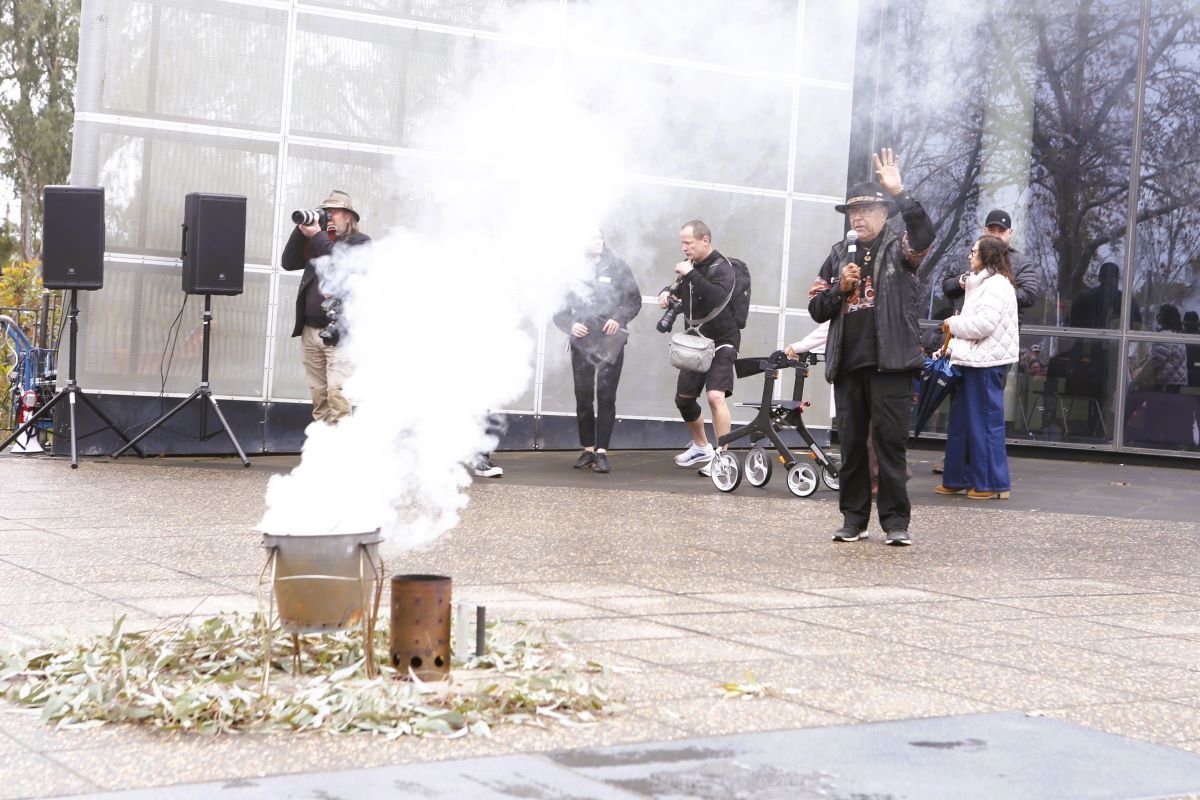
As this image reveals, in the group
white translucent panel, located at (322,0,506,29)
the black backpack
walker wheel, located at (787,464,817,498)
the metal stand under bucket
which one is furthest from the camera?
white translucent panel, located at (322,0,506,29)

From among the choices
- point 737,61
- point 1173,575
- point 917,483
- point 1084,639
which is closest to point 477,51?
point 737,61

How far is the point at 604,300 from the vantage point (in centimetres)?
1223

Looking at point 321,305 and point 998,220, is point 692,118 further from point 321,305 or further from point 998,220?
point 321,305

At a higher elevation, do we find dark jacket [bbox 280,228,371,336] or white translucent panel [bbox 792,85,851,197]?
white translucent panel [bbox 792,85,851,197]

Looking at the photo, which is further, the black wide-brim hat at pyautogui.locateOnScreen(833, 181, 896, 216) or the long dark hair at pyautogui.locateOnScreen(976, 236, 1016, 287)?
the long dark hair at pyautogui.locateOnScreen(976, 236, 1016, 287)

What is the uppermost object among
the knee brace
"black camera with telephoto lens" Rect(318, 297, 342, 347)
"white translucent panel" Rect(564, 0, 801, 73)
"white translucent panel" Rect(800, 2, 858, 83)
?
"white translucent panel" Rect(800, 2, 858, 83)

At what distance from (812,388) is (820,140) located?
8.87ft

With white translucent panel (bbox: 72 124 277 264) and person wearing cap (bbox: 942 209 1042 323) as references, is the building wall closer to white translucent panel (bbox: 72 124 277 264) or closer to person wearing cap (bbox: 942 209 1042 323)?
white translucent panel (bbox: 72 124 277 264)

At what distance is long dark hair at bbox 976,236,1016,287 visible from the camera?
11102 millimetres

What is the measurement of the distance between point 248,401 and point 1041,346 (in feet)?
28.8

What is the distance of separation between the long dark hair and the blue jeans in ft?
2.49

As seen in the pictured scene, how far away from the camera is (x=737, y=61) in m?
14.3

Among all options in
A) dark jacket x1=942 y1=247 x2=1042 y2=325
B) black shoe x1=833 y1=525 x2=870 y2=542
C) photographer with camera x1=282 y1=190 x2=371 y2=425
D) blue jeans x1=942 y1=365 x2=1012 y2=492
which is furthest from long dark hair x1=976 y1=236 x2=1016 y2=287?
photographer with camera x1=282 y1=190 x2=371 y2=425

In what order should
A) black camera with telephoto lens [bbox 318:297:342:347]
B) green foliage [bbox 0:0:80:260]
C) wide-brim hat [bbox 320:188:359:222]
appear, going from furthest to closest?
green foliage [bbox 0:0:80:260], wide-brim hat [bbox 320:188:359:222], black camera with telephoto lens [bbox 318:297:342:347]
